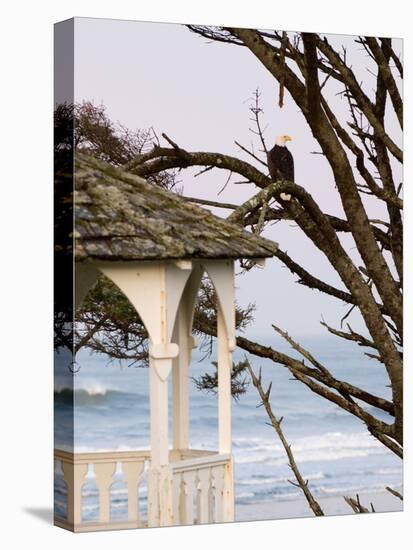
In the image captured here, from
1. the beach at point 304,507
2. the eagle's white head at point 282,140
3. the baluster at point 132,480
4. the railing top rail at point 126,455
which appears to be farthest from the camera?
the eagle's white head at point 282,140

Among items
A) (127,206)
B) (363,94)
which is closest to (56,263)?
(127,206)

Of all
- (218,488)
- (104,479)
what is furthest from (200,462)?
(104,479)

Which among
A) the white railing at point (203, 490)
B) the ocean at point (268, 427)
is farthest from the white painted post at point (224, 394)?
the ocean at point (268, 427)

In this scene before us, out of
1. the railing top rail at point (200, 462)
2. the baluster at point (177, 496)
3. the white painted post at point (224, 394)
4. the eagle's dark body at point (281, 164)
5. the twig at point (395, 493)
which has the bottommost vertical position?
the twig at point (395, 493)

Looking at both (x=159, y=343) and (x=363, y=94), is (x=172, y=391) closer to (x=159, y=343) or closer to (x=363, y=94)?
(x=159, y=343)

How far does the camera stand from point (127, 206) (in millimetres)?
13617

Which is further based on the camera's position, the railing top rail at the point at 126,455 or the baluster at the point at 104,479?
the baluster at the point at 104,479

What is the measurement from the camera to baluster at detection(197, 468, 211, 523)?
1398cm

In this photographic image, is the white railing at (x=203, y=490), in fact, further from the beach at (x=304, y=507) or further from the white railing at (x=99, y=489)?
the white railing at (x=99, y=489)

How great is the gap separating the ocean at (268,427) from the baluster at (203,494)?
738 millimetres

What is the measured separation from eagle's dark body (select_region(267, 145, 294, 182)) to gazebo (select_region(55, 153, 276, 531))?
4.13 feet

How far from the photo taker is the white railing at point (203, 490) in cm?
1378

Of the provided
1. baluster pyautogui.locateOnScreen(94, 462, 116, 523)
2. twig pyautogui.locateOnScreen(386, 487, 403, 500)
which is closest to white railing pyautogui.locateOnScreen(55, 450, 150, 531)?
baluster pyautogui.locateOnScreen(94, 462, 116, 523)

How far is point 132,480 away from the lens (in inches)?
568
